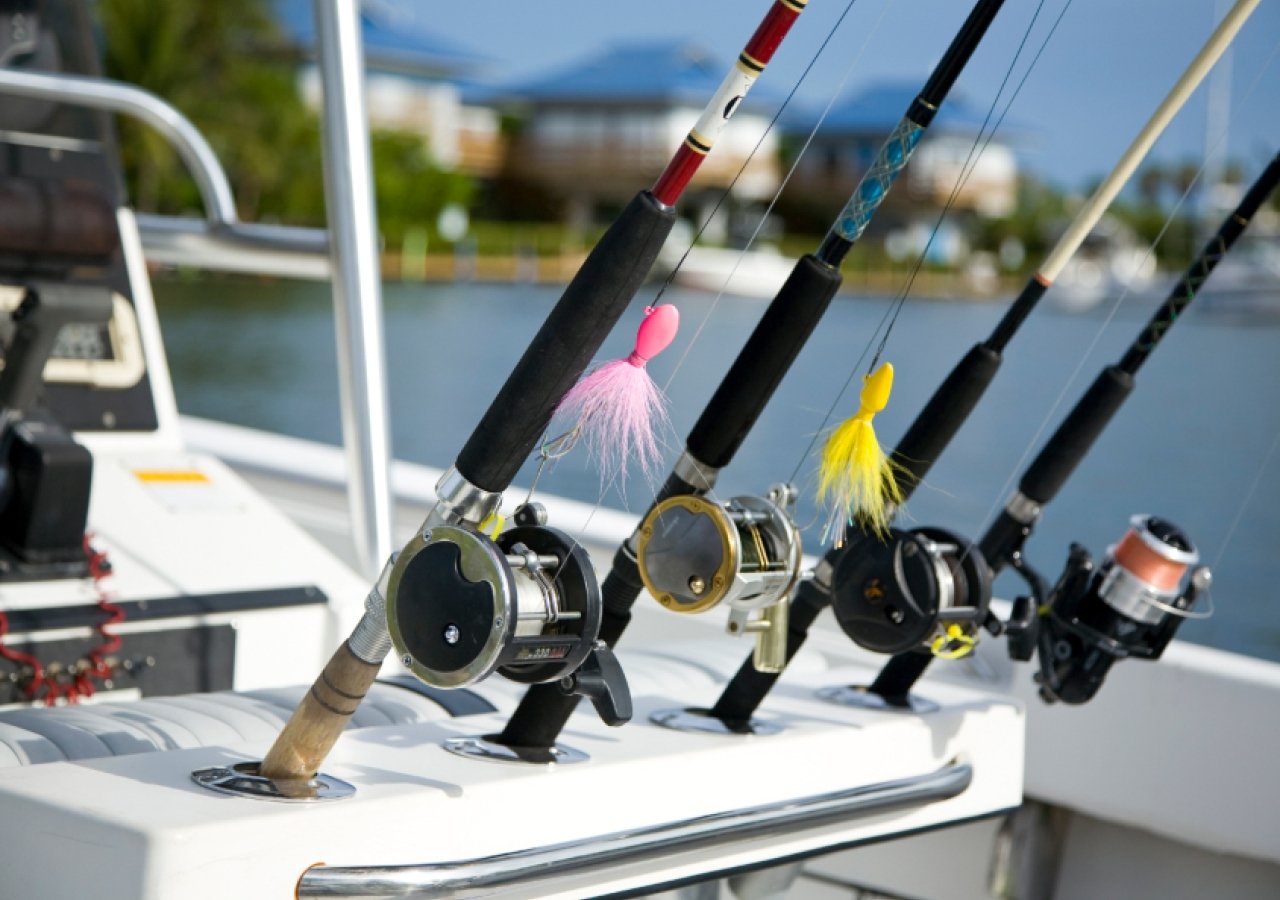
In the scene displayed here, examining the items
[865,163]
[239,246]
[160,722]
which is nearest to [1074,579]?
[160,722]

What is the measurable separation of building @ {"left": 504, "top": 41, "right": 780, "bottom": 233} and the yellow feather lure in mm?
31833

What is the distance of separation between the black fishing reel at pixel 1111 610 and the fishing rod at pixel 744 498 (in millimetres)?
364

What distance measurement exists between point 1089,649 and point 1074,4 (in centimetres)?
58

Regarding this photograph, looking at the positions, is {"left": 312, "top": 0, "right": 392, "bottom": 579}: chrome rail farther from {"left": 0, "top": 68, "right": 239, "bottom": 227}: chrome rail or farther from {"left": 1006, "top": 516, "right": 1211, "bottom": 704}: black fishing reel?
{"left": 1006, "top": 516, "right": 1211, "bottom": 704}: black fishing reel

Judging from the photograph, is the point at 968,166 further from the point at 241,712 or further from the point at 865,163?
the point at 865,163

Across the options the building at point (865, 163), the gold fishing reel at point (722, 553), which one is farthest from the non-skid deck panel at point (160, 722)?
the building at point (865, 163)

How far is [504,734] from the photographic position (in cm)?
133

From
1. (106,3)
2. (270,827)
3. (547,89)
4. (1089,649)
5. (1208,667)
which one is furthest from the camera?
(547,89)

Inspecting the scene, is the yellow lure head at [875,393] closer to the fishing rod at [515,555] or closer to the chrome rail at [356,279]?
the fishing rod at [515,555]

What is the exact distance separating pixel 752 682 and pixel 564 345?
A: 49cm

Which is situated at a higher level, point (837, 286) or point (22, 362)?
point (22, 362)

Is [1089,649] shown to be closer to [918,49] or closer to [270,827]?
[918,49]

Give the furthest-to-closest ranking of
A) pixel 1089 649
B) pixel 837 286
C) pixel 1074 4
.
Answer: pixel 1089 649 → pixel 1074 4 → pixel 837 286

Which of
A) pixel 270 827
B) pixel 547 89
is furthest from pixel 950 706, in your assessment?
Answer: pixel 547 89
